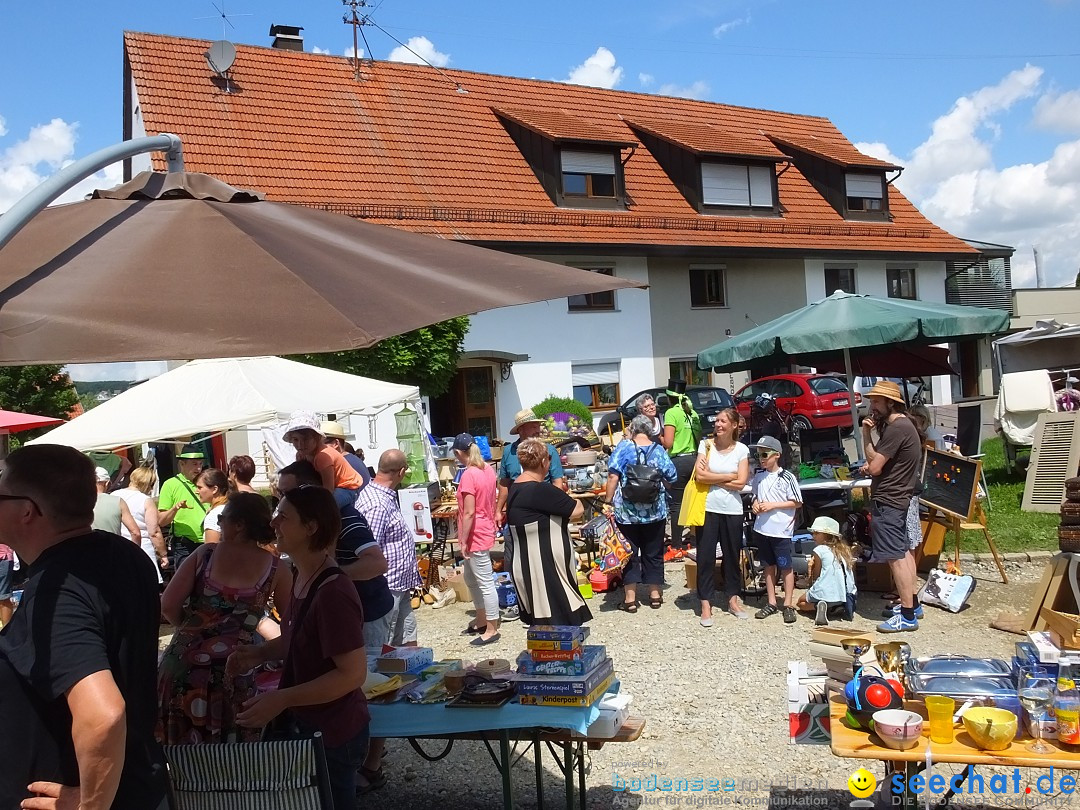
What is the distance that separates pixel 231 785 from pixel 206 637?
823mm

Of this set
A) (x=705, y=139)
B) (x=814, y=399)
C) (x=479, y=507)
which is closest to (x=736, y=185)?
(x=705, y=139)

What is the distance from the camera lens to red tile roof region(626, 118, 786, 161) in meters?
23.6

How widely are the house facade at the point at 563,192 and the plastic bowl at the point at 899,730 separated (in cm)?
1658

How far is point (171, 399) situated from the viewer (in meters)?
9.16

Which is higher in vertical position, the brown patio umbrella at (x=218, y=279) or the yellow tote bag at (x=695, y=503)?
the brown patio umbrella at (x=218, y=279)

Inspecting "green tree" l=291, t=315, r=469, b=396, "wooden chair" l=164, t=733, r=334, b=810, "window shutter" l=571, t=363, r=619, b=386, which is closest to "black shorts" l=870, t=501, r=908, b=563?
"wooden chair" l=164, t=733, r=334, b=810

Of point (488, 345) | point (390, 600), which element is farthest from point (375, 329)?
point (488, 345)

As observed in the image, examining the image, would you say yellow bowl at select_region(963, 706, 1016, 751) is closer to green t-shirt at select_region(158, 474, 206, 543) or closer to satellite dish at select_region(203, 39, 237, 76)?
green t-shirt at select_region(158, 474, 206, 543)

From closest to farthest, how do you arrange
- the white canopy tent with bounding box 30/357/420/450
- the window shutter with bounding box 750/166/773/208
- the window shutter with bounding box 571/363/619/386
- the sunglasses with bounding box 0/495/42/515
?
1. the sunglasses with bounding box 0/495/42/515
2. the white canopy tent with bounding box 30/357/420/450
3. the window shutter with bounding box 571/363/619/386
4. the window shutter with bounding box 750/166/773/208

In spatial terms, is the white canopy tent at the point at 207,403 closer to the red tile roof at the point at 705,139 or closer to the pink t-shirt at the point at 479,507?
the pink t-shirt at the point at 479,507

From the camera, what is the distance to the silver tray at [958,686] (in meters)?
3.44

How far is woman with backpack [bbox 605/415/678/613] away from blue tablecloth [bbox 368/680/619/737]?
4.02 meters

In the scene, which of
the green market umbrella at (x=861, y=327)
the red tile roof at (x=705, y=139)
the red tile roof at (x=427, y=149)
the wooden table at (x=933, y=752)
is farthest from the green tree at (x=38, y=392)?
the wooden table at (x=933, y=752)

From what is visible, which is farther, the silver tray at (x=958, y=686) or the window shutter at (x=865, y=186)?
the window shutter at (x=865, y=186)
